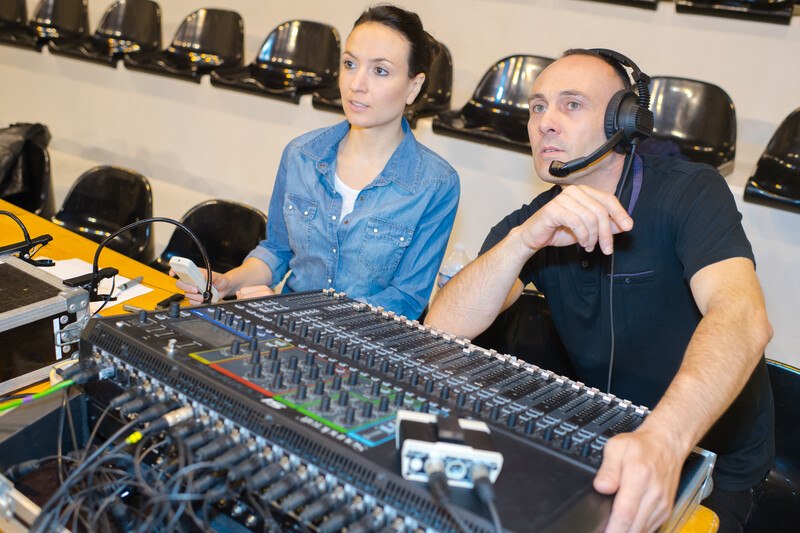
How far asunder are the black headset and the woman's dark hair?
2.27ft

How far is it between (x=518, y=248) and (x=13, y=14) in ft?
17.4

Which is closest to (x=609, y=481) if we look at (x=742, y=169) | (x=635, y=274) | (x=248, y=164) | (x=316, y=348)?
(x=316, y=348)

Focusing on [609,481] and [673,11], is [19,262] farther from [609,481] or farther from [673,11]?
[673,11]

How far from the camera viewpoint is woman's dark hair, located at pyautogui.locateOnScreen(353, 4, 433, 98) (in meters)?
2.13

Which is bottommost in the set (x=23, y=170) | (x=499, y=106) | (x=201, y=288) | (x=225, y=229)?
(x=23, y=170)

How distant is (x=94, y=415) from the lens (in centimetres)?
114

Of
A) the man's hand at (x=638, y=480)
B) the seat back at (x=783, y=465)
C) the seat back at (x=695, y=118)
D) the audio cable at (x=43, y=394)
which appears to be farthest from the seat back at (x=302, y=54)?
the man's hand at (x=638, y=480)

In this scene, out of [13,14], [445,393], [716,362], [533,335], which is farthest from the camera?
[13,14]

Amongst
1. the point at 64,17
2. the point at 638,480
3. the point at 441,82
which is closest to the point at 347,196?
the point at 638,480

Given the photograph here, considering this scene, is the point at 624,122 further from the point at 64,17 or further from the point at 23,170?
the point at 64,17

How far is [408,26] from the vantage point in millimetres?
2146

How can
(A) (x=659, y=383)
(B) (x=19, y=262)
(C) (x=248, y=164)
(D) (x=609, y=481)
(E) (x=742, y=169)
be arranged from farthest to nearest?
(C) (x=248, y=164), (E) (x=742, y=169), (A) (x=659, y=383), (B) (x=19, y=262), (D) (x=609, y=481)

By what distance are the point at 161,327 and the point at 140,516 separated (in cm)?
34

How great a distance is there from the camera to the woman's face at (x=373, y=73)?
2.09 m
